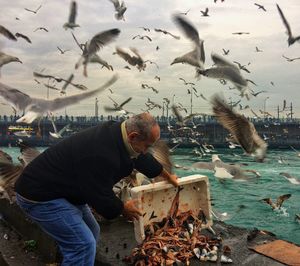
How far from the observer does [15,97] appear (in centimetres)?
732

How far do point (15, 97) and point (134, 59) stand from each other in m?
4.57

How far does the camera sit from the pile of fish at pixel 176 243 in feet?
15.2

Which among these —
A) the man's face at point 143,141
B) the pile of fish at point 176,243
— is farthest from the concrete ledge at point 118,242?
the man's face at point 143,141

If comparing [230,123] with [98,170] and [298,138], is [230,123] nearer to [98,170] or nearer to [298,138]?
[98,170]

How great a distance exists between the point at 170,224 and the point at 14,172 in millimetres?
2363

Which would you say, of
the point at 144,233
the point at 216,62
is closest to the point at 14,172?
the point at 144,233

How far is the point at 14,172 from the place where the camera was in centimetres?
602

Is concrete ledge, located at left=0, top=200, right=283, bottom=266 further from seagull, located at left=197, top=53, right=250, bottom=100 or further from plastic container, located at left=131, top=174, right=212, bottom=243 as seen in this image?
seagull, located at left=197, top=53, right=250, bottom=100

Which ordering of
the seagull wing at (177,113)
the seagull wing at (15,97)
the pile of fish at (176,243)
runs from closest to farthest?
the pile of fish at (176,243), the seagull wing at (15,97), the seagull wing at (177,113)

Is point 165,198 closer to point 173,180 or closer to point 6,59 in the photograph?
point 173,180

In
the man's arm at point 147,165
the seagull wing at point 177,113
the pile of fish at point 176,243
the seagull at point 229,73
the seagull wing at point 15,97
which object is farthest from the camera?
the seagull wing at point 177,113

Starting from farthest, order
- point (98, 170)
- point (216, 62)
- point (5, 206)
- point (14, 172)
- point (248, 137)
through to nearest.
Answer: point (216, 62) < point (5, 206) < point (248, 137) < point (14, 172) < point (98, 170)

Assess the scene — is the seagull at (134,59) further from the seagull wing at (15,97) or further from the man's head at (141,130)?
the man's head at (141,130)

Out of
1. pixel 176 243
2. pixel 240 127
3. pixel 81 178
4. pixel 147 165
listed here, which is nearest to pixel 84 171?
pixel 81 178
